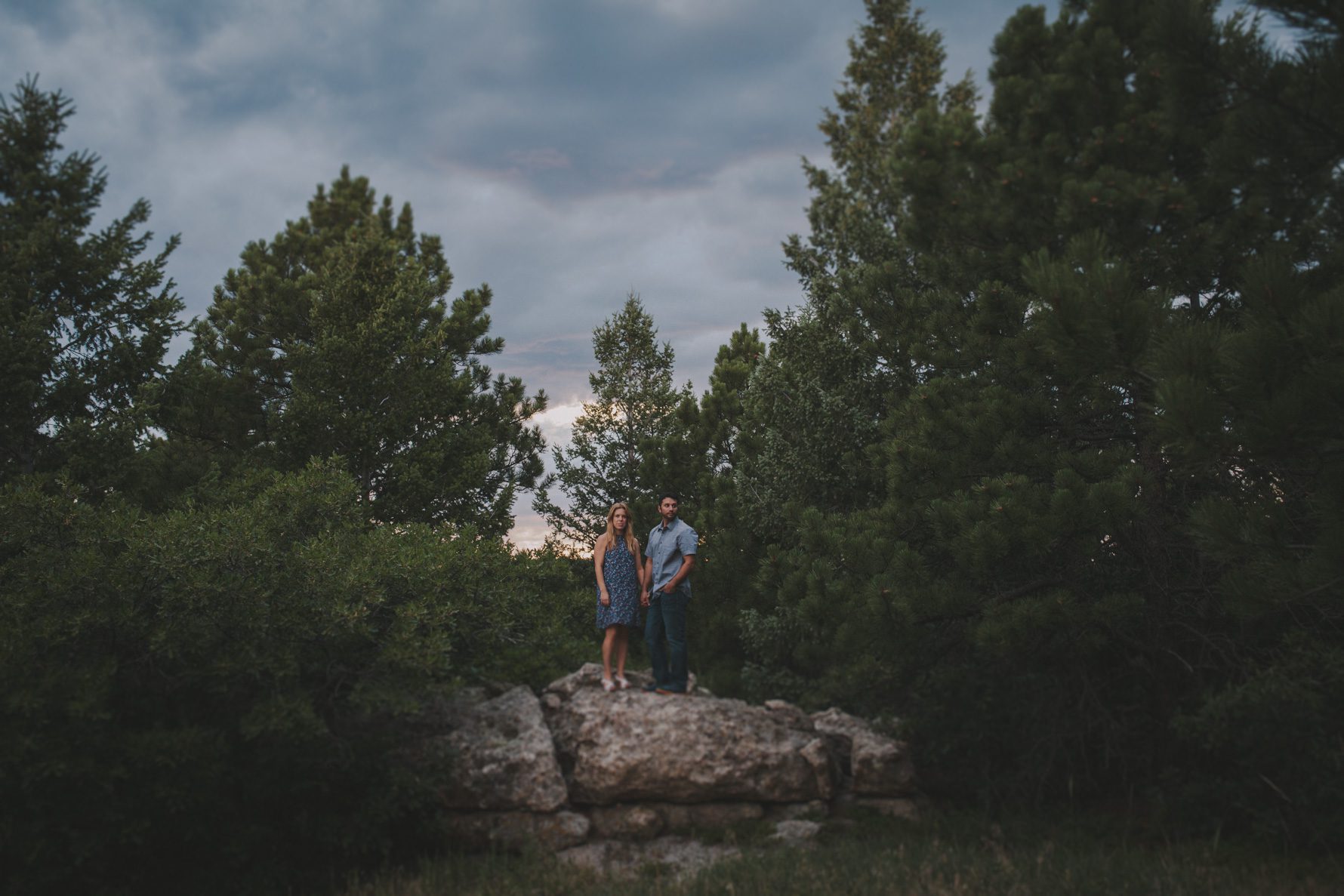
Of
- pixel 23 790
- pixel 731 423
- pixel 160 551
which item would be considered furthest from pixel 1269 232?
pixel 731 423

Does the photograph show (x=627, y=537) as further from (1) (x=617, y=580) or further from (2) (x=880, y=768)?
(2) (x=880, y=768)

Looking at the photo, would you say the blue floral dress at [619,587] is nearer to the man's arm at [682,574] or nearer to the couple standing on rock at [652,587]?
the couple standing on rock at [652,587]

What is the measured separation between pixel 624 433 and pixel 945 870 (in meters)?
16.3

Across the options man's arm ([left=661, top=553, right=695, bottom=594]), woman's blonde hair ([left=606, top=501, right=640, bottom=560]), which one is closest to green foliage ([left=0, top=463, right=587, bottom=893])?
woman's blonde hair ([left=606, top=501, right=640, bottom=560])

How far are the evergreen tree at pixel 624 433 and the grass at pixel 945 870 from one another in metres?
13.3

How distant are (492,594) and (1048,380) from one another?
6.69 metres

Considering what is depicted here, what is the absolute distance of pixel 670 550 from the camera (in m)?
9.87

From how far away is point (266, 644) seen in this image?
8.53 metres

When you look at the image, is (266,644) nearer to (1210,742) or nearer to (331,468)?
(331,468)

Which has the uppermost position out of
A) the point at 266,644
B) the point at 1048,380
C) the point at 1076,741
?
the point at 1048,380

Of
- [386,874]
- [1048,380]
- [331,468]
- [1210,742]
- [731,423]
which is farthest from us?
[731,423]

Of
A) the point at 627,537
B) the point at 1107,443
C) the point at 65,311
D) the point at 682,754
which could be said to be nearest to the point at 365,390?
the point at 65,311

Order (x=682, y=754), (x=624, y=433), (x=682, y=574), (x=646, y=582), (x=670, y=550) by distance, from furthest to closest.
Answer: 1. (x=624, y=433)
2. (x=646, y=582)
3. (x=670, y=550)
4. (x=682, y=574)
5. (x=682, y=754)

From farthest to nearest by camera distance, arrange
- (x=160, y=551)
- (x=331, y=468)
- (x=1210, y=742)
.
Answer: (x=331, y=468) → (x=160, y=551) → (x=1210, y=742)
